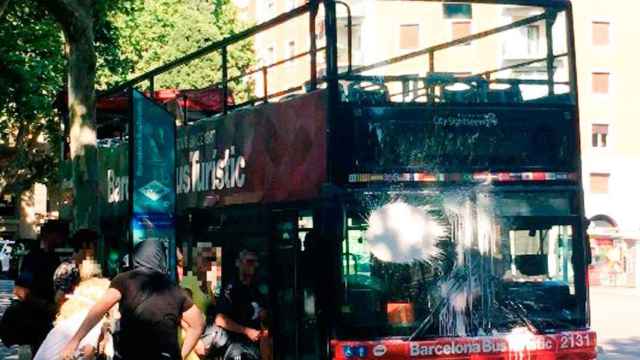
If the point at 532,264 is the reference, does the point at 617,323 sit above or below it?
below

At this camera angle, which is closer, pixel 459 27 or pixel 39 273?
pixel 39 273

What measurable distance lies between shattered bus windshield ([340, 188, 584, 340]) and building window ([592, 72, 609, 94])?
43.1m

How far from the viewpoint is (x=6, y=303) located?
28.2 meters

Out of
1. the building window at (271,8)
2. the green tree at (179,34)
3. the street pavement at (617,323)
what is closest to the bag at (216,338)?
the street pavement at (617,323)

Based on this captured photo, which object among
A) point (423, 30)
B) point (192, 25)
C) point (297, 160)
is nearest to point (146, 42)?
point (192, 25)

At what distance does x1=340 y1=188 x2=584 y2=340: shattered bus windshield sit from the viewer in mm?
8477

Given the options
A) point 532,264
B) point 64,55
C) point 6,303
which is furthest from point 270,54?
point 532,264

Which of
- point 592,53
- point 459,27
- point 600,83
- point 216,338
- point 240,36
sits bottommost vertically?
point 216,338

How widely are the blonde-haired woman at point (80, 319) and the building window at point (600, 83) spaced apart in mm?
45908

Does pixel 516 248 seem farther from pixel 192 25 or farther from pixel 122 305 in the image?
pixel 192 25

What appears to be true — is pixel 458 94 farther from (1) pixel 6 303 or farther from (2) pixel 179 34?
(2) pixel 179 34

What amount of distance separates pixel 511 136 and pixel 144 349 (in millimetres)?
4277

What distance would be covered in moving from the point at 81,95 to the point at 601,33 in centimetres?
4107

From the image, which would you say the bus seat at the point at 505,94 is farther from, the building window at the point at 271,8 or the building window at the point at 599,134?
the building window at the point at 271,8
